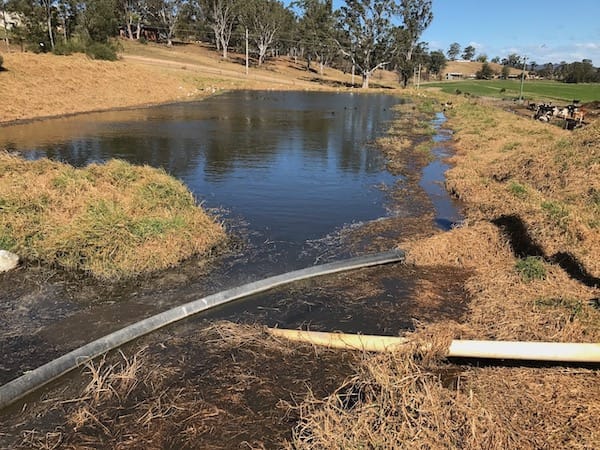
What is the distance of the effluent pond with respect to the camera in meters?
6.74

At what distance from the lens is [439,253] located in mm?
8992

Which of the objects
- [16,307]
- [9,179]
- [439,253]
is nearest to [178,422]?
[16,307]

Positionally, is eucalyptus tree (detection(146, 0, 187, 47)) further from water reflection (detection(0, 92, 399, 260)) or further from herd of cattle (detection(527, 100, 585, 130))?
herd of cattle (detection(527, 100, 585, 130))

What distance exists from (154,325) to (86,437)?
194 centimetres

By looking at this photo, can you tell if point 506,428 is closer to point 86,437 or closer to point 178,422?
point 178,422

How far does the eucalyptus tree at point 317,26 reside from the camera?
83.2m

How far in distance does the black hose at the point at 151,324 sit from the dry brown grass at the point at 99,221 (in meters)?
1.76

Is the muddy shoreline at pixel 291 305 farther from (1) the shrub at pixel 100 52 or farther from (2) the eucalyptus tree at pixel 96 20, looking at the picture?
(2) the eucalyptus tree at pixel 96 20

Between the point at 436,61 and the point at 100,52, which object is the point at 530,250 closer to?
the point at 100,52

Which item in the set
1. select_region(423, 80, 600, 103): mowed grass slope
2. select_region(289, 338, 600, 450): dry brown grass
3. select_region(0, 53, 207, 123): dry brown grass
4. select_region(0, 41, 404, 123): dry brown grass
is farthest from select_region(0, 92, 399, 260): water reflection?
select_region(423, 80, 600, 103): mowed grass slope

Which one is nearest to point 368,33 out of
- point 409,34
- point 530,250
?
point 409,34

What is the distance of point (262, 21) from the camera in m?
82.1

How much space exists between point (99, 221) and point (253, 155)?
11.4 m

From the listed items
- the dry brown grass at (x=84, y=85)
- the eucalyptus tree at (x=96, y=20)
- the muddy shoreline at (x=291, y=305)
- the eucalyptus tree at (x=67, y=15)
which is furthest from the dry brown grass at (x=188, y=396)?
the eucalyptus tree at (x=96, y=20)
